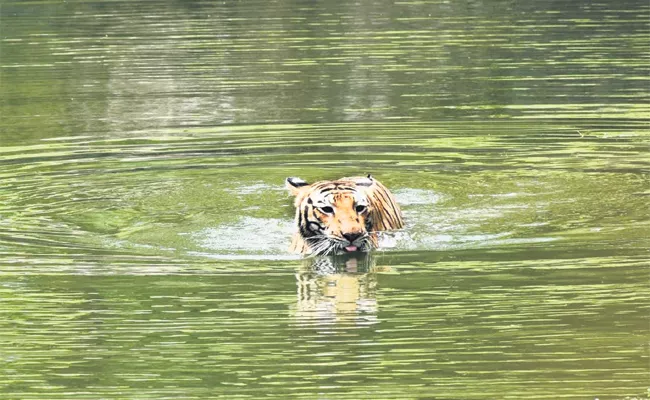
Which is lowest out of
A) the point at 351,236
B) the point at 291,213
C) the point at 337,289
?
the point at 291,213

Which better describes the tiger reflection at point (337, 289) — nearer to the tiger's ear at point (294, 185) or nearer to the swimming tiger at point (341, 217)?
the swimming tiger at point (341, 217)

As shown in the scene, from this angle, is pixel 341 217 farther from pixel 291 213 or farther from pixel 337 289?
pixel 291 213

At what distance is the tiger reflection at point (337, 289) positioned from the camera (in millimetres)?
8992

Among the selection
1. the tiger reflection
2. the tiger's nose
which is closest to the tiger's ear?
the tiger reflection

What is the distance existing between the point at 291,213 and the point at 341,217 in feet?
5.75

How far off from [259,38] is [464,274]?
13.5 metres

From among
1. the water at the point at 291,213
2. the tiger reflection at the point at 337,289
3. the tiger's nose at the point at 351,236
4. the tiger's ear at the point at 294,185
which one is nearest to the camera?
the water at the point at 291,213

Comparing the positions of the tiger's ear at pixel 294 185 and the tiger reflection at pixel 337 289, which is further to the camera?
the tiger's ear at pixel 294 185

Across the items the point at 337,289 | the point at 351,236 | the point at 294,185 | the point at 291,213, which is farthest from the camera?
the point at 291,213

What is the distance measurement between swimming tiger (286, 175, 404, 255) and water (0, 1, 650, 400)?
0.18 metres

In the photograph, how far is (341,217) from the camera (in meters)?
10.3

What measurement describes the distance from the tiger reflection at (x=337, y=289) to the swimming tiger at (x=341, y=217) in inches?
4.7

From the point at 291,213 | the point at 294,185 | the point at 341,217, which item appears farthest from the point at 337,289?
the point at 291,213

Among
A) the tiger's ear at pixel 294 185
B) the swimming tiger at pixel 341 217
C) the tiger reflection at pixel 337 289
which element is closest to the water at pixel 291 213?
the tiger reflection at pixel 337 289
